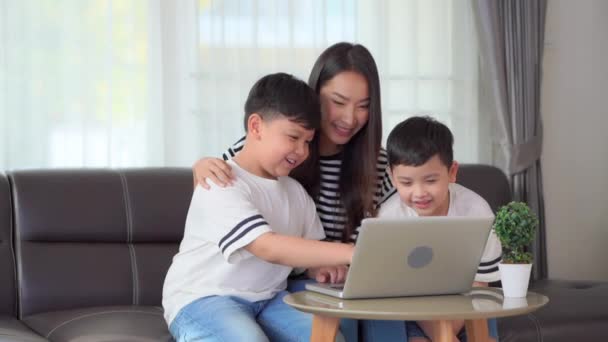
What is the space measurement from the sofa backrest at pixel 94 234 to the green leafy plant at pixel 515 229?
134 cm

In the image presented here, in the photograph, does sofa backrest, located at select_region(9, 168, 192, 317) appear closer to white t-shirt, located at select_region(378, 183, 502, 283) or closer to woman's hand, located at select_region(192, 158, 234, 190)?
woman's hand, located at select_region(192, 158, 234, 190)

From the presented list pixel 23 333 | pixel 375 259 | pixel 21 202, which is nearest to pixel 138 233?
pixel 21 202

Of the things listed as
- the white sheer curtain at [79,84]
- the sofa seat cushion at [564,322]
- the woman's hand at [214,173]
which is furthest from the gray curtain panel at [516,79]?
the woman's hand at [214,173]

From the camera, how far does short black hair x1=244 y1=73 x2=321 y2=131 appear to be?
2.38m

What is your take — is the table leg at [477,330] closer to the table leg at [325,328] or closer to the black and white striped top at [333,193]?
the table leg at [325,328]

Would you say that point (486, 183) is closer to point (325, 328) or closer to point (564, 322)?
point (564, 322)

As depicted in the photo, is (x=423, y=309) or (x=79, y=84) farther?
(x=79, y=84)

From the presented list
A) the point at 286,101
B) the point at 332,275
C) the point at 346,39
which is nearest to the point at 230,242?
the point at 332,275

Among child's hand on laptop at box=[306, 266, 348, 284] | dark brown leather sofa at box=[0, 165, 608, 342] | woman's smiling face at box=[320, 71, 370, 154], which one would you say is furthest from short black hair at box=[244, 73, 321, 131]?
dark brown leather sofa at box=[0, 165, 608, 342]

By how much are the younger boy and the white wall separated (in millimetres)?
2033

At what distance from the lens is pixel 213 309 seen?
7.34 ft

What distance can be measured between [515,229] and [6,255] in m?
1.64

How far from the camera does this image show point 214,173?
92.9 inches

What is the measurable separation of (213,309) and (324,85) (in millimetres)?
726
